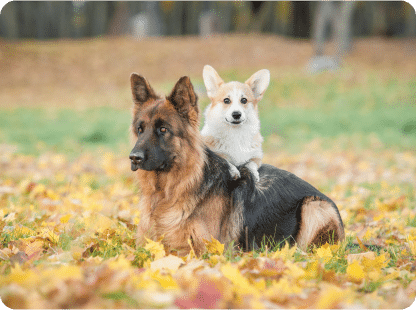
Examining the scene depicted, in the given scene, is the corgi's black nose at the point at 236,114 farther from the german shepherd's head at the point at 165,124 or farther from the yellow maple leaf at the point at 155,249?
the yellow maple leaf at the point at 155,249

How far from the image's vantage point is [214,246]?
2.92 meters

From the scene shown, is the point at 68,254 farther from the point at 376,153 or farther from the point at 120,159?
the point at 376,153

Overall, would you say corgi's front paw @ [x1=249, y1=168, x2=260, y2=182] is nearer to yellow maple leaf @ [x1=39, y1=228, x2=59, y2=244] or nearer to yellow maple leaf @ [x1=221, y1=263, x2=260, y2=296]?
yellow maple leaf @ [x1=221, y1=263, x2=260, y2=296]

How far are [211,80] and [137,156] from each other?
5.51 feet

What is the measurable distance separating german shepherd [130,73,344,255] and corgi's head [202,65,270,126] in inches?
27.2

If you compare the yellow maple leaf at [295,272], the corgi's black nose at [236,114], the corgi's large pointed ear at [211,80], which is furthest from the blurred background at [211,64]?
the yellow maple leaf at [295,272]

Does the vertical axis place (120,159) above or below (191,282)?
Answer: below

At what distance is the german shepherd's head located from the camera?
9.63 feet

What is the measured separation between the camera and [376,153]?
32.2 feet

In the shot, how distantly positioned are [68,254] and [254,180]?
1659 mm

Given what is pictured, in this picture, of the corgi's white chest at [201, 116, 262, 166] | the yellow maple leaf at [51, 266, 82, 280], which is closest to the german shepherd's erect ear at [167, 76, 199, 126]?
the corgi's white chest at [201, 116, 262, 166]

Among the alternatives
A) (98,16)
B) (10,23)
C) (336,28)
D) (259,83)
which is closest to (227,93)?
(259,83)

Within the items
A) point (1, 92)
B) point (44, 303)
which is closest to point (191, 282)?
point (44, 303)

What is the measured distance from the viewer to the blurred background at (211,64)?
1268 cm
